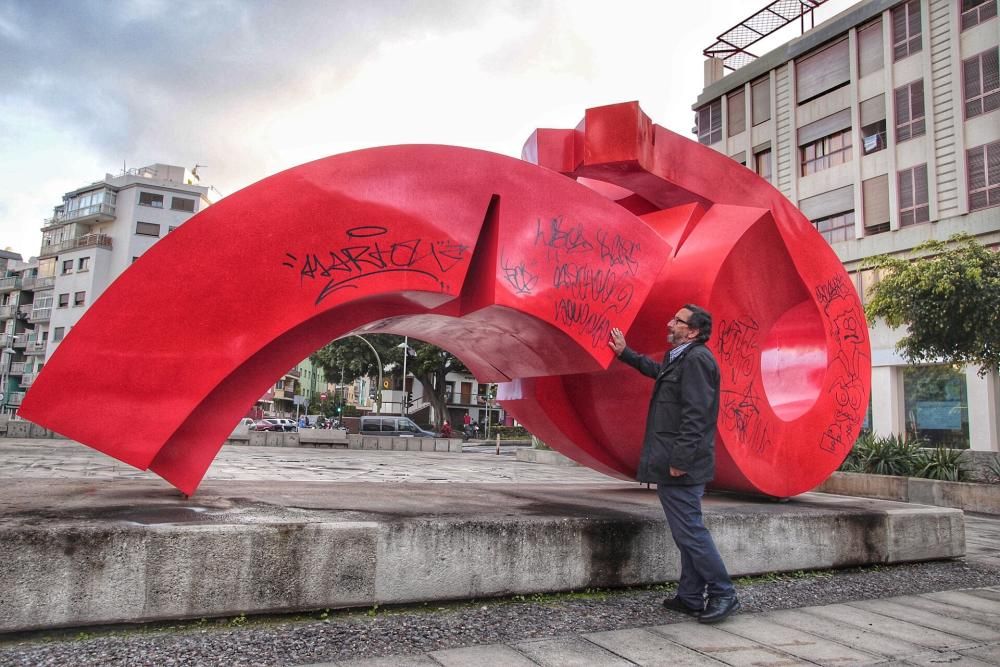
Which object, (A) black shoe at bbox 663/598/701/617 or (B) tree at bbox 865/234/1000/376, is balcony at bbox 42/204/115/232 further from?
(A) black shoe at bbox 663/598/701/617

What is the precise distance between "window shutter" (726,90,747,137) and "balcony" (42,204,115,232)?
51.3 meters

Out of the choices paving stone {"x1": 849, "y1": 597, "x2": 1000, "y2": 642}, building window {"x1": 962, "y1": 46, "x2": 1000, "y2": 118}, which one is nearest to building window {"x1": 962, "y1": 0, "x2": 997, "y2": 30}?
building window {"x1": 962, "y1": 46, "x2": 1000, "y2": 118}

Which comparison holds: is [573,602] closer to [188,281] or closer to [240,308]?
[240,308]

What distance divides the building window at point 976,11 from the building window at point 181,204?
2153 inches

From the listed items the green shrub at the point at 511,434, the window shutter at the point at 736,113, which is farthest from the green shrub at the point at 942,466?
the green shrub at the point at 511,434

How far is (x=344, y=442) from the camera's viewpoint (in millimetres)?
29594

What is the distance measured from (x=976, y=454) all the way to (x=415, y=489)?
13906 millimetres

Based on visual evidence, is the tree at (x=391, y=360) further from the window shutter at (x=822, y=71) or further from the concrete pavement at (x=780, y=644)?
the concrete pavement at (x=780, y=644)

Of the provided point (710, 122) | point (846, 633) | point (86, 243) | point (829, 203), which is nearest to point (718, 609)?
point (846, 633)

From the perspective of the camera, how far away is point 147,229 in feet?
196

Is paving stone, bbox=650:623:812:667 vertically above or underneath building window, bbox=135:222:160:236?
underneath

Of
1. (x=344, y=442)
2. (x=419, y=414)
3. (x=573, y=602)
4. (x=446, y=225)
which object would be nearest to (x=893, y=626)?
(x=573, y=602)

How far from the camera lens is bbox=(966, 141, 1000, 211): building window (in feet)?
70.0

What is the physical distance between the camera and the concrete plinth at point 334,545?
11.0ft
